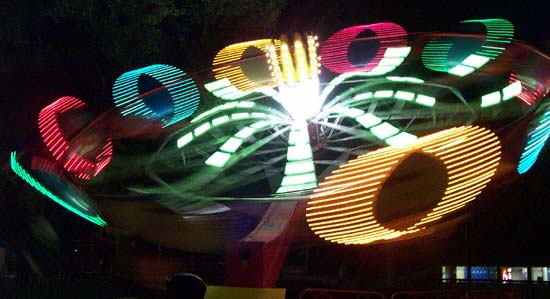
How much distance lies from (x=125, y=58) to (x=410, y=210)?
6.85 meters

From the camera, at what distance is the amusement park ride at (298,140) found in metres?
8.73

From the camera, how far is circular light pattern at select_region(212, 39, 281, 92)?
1135cm

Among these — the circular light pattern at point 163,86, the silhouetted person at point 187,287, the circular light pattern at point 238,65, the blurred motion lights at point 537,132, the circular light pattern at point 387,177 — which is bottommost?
the silhouetted person at point 187,287

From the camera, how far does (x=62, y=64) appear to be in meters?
13.6

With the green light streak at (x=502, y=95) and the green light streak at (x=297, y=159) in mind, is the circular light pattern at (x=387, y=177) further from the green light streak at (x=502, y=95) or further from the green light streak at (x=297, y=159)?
the green light streak at (x=297, y=159)

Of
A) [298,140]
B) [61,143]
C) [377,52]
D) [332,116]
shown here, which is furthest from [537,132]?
[61,143]

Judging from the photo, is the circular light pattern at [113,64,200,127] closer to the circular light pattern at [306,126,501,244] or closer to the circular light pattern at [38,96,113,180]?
the circular light pattern at [38,96,113,180]

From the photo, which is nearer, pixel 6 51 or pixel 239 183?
pixel 6 51

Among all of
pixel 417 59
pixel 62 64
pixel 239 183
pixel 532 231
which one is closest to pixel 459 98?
pixel 417 59

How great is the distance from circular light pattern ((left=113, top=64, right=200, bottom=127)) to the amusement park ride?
0.03 m

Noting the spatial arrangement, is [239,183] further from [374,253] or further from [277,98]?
[374,253]

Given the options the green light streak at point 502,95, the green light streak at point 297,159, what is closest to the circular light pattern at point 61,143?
the green light streak at point 297,159

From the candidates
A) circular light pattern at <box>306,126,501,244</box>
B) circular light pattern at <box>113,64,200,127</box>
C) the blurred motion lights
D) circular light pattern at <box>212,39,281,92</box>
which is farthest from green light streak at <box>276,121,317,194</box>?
the blurred motion lights

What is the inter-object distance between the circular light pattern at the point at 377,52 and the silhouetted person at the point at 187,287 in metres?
6.98
